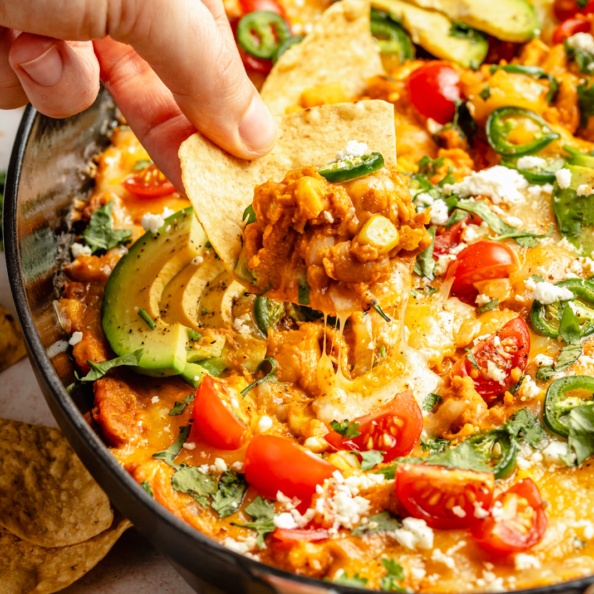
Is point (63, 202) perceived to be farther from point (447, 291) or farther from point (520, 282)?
point (520, 282)

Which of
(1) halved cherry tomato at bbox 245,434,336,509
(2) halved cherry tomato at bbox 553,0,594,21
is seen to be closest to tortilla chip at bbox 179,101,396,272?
(1) halved cherry tomato at bbox 245,434,336,509

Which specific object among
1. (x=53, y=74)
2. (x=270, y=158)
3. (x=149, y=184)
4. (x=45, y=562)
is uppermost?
(x=53, y=74)

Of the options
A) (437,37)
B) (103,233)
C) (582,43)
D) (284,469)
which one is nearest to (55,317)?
(103,233)

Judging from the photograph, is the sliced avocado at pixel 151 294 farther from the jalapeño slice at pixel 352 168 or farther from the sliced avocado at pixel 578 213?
the sliced avocado at pixel 578 213

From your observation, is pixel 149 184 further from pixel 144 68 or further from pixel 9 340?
pixel 9 340

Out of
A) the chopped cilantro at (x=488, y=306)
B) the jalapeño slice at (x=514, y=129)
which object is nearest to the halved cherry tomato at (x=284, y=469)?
the chopped cilantro at (x=488, y=306)

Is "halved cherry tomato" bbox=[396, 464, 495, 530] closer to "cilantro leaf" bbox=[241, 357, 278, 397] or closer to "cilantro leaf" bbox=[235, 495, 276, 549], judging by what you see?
"cilantro leaf" bbox=[235, 495, 276, 549]
